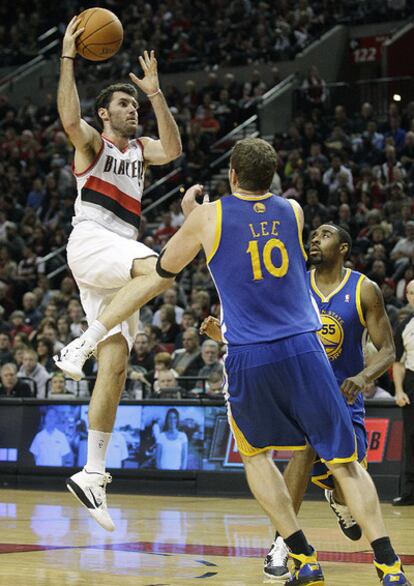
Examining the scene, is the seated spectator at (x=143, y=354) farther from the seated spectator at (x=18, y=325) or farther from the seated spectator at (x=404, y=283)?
the seated spectator at (x=404, y=283)

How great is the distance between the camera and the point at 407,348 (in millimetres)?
11500

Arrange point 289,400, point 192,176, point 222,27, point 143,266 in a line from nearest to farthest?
point 289,400 → point 143,266 → point 192,176 → point 222,27

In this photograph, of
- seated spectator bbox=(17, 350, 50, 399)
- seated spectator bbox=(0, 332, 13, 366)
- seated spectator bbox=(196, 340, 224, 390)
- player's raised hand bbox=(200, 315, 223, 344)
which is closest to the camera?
player's raised hand bbox=(200, 315, 223, 344)

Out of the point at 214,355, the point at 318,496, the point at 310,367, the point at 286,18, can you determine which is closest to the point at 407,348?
the point at 318,496

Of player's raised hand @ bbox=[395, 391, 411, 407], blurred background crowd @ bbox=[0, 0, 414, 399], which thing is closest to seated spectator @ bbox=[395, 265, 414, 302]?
blurred background crowd @ bbox=[0, 0, 414, 399]

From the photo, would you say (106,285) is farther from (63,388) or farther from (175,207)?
(175,207)

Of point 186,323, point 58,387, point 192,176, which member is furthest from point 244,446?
point 192,176

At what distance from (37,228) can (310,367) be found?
15.2 metres

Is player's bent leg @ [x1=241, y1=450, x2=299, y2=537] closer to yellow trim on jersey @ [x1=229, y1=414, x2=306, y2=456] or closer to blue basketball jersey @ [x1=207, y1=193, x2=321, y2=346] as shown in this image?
yellow trim on jersey @ [x1=229, y1=414, x2=306, y2=456]

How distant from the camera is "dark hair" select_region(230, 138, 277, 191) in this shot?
5535 mm

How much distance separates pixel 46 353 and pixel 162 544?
7.65 metres

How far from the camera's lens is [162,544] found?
25.5 ft

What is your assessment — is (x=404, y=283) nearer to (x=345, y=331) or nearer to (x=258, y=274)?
(x=345, y=331)

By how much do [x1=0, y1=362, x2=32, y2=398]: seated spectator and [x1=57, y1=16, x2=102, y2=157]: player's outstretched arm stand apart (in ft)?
23.9
